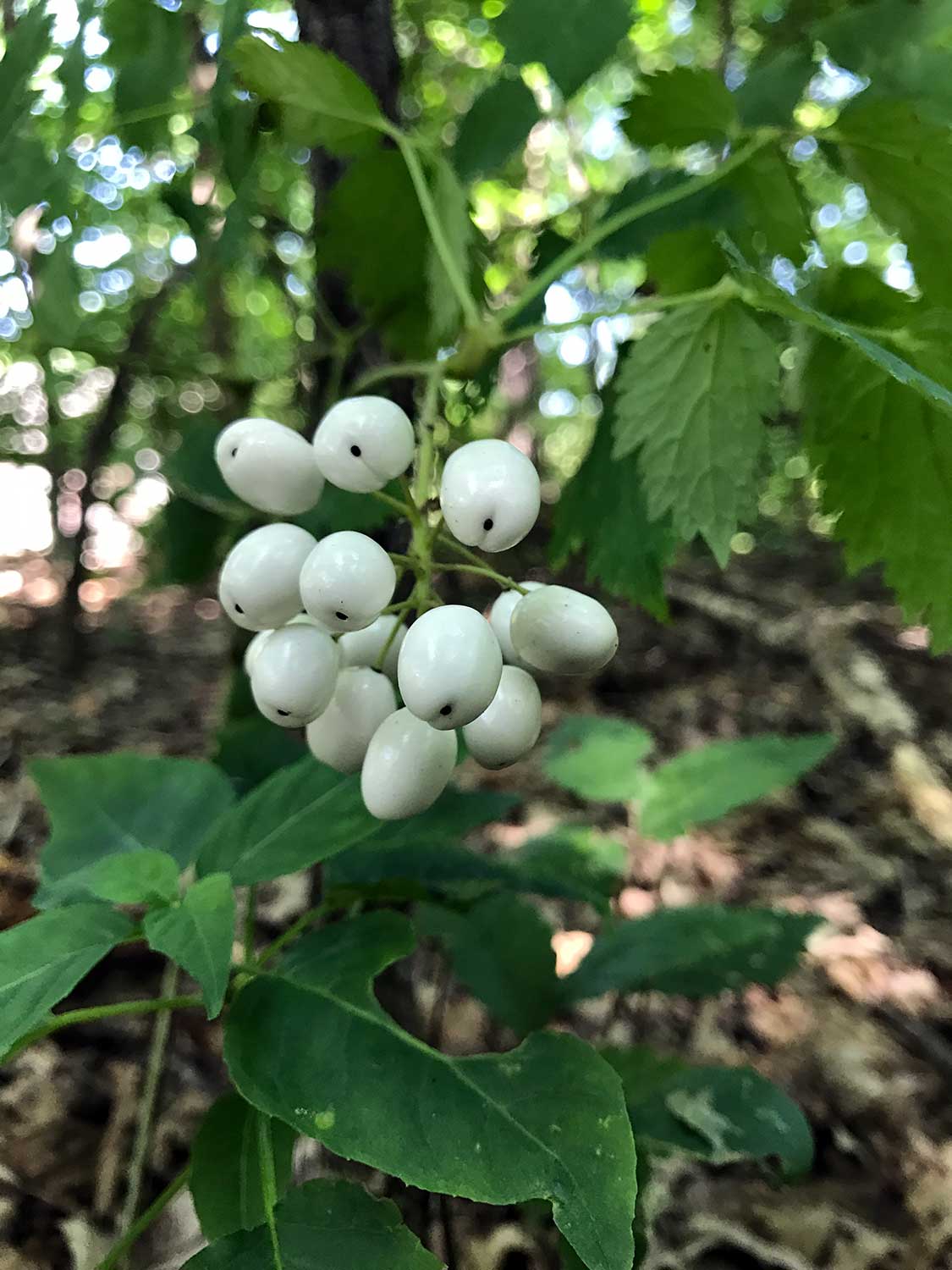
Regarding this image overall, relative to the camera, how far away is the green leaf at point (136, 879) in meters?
0.57

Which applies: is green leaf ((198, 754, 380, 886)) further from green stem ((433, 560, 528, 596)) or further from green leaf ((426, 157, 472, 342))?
green leaf ((426, 157, 472, 342))

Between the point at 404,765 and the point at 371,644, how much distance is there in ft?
0.39

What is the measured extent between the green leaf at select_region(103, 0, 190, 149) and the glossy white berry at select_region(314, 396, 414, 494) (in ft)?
1.57

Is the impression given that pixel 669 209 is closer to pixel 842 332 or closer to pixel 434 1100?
pixel 842 332

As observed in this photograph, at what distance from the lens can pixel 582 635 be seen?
1.64 ft

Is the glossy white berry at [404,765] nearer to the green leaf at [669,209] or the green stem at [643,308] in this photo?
the green stem at [643,308]

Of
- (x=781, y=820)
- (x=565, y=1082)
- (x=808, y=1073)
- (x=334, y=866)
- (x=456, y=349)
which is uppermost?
(x=456, y=349)

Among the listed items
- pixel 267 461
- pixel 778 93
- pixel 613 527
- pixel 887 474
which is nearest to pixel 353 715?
pixel 267 461

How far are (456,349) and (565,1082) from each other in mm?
526

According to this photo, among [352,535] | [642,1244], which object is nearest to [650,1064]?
[642,1244]

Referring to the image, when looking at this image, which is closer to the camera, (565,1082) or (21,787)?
(565,1082)

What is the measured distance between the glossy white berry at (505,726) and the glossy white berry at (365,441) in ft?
0.52

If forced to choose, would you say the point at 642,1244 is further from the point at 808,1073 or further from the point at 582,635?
the point at 808,1073

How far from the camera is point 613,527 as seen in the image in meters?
0.72
